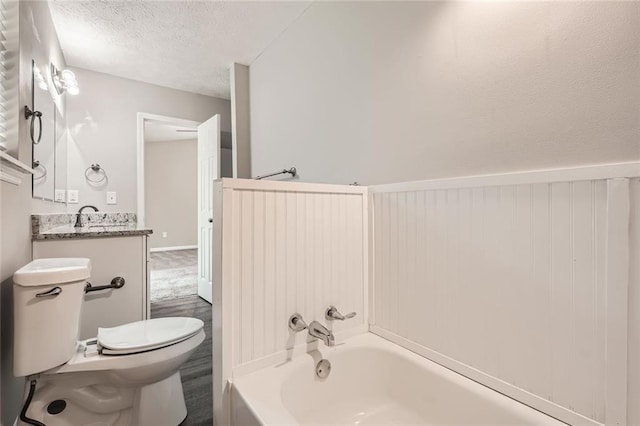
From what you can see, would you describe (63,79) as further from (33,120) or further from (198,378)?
(198,378)

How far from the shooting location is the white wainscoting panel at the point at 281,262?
1099mm

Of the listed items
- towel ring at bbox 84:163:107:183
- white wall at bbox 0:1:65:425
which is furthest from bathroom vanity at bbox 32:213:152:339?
towel ring at bbox 84:163:107:183

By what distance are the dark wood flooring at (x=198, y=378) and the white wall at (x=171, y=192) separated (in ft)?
14.4

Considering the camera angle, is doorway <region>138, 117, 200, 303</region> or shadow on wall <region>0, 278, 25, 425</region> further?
doorway <region>138, 117, 200, 303</region>

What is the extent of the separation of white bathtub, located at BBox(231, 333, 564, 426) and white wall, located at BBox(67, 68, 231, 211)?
279cm

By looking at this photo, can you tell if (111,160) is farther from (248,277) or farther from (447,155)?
(447,155)

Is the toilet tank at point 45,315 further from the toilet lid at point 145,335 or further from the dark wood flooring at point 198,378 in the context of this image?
the dark wood flooring at point 198,378

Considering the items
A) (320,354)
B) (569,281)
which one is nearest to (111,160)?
(320,354)

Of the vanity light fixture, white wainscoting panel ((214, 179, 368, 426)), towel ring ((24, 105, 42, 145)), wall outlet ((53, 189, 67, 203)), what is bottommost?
white wainscoting panel ((214, 179, 368, 426))

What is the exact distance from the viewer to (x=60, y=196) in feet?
8.34

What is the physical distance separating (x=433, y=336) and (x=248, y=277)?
0.82 metres

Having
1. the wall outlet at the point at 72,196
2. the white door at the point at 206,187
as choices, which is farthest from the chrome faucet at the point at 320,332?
the wall outlet at the point at 72,196

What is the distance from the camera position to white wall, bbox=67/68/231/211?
285 cm

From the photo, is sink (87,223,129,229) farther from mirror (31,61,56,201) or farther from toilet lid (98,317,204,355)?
toilet lid (98,317,204,355)
